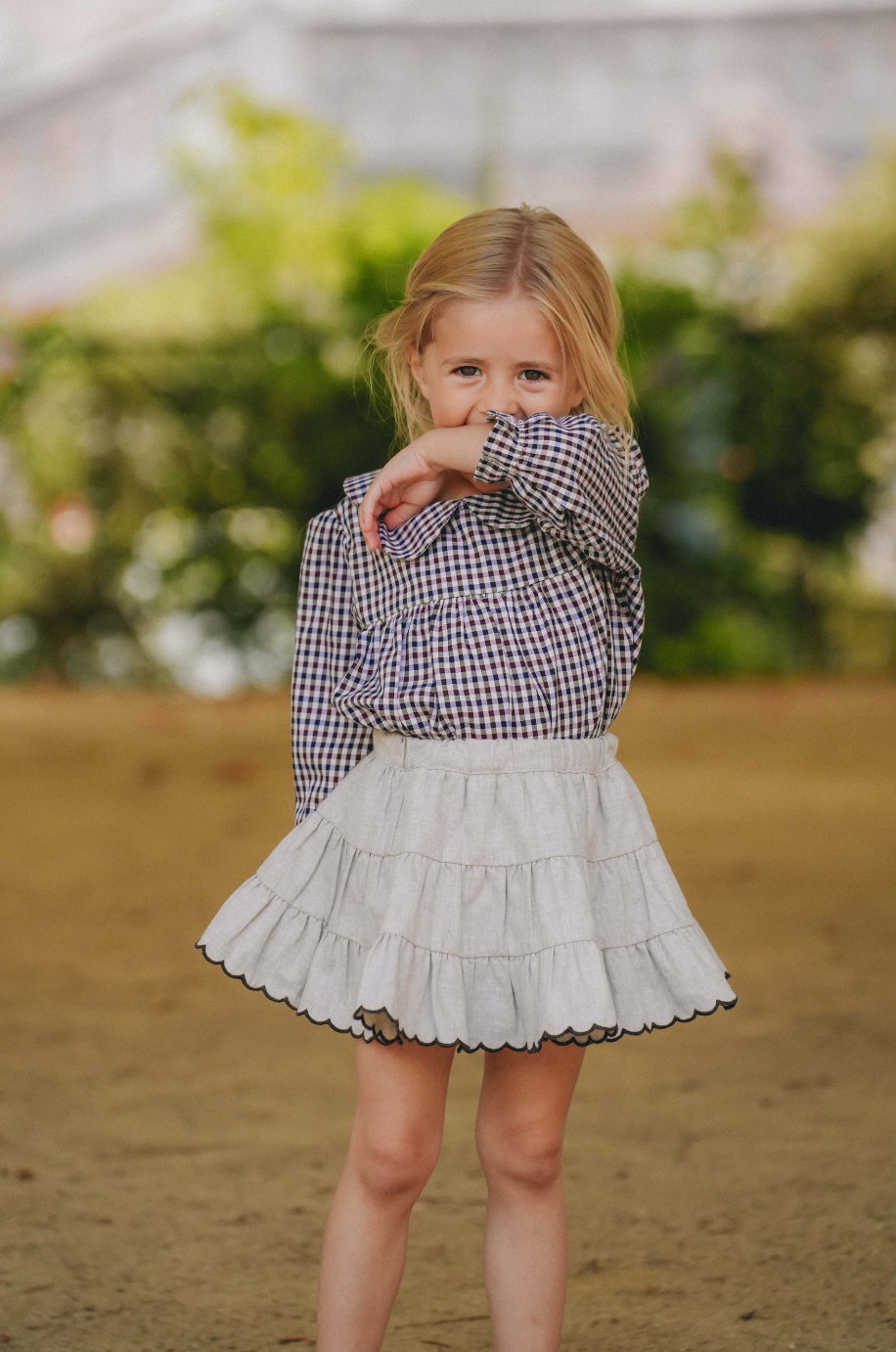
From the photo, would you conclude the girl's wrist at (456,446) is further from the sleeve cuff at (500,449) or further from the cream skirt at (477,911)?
the cream skirt at (477,911)

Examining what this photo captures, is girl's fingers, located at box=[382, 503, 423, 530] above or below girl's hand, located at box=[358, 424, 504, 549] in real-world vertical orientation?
below

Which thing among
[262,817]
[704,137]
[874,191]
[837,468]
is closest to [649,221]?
[704,137]

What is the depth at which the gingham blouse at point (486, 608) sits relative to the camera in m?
1.66

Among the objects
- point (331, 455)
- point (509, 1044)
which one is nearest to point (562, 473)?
point (509, 1044)

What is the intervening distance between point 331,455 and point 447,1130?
595 cm

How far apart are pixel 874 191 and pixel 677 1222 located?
28.1 ft

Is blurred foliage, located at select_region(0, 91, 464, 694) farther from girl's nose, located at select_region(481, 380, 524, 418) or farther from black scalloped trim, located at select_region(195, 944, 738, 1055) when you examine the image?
black scalloped trim, located at select_region(195, 944, 738, 1055)

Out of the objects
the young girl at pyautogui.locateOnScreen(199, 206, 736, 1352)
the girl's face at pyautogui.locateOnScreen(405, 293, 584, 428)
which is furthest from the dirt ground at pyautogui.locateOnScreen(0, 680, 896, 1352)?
the girl's face at pyautogui.locateOnScreen(405, 293, 584, 428)

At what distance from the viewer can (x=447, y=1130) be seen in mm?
2791

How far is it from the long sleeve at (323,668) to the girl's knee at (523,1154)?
429 millimetres

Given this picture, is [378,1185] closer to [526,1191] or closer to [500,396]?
[526,1191]

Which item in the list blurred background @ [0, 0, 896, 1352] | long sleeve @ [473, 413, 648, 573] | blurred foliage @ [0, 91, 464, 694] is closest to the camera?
long sleeve @ [473, 413, 648, 573]

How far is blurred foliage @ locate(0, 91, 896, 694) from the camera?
8453 mm

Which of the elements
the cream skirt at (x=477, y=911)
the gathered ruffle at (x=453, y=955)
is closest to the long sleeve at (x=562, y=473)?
the cream skirt at (x=477, y=911)
